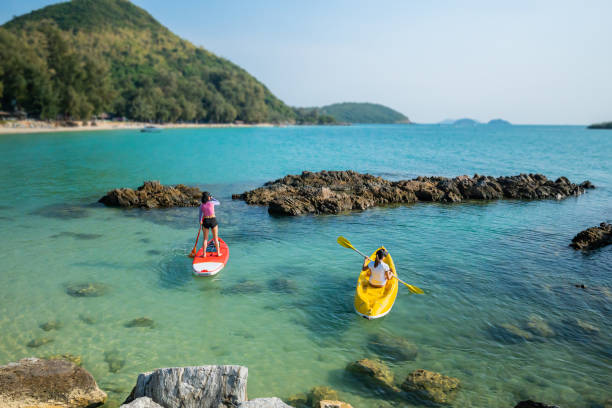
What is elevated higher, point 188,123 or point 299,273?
point 188,123

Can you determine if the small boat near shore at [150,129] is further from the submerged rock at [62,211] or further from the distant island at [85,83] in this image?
the submerged rock at [62,211]

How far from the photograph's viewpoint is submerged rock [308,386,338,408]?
6.99 meters

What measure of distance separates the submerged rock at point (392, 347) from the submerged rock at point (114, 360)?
5.62m

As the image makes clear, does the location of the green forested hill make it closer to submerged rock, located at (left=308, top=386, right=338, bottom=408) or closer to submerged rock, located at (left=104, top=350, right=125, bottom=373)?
submerged rock, located at (left=104, top=350, right=125, bottom=373)

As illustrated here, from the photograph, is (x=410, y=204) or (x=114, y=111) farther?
(x=114, y=111)

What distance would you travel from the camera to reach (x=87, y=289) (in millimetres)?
11273

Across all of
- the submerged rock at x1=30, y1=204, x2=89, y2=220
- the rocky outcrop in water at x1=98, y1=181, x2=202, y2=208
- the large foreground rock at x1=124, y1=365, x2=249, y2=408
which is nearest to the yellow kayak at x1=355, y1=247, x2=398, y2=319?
the large foreground rock at x1=124, y1=365, x2=249, y2=408

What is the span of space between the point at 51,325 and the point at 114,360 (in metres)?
2.56

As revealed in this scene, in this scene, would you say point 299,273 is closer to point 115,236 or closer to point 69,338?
point 69,338

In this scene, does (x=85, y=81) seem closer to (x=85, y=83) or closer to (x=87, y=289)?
(x=85, y=83)

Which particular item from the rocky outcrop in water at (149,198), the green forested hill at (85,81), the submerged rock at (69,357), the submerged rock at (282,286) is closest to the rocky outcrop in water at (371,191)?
the rocky outcrop in water at (149,198)

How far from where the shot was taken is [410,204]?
23.6 m

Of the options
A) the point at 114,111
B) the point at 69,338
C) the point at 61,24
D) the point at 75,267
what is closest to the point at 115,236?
the point at 75,267

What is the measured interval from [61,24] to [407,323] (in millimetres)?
243315
